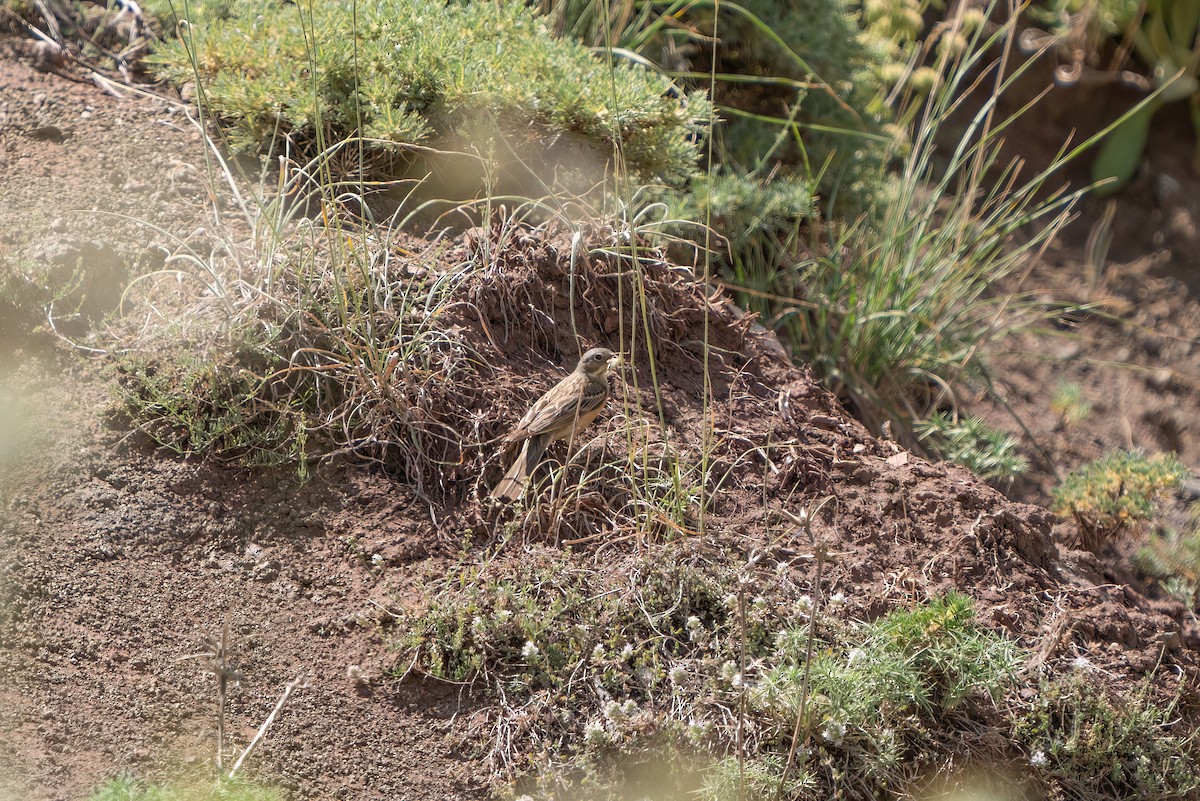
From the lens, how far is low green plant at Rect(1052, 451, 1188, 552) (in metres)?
4.41

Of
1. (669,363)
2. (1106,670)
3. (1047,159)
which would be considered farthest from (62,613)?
(1047,159)

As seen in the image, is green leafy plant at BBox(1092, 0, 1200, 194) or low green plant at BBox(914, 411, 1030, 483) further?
green leafy plant at BBox(1092, 0, 1200, 194)

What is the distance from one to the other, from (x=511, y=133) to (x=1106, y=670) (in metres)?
2.98

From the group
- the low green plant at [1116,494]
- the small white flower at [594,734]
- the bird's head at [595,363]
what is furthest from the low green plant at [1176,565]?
the small white flower at [594,734]

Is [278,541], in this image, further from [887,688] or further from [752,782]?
[887,688]

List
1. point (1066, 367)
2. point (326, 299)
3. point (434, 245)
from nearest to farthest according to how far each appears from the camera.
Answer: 1. point (326, 299)
2. point (434, 245)
3. point (1066, 367)

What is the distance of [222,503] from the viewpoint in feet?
11.6

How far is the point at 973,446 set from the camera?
4945 millimetres

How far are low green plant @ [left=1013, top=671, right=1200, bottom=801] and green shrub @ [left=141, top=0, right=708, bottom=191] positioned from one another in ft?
8.10

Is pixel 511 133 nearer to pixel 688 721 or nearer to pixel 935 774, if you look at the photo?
pixel 688 721

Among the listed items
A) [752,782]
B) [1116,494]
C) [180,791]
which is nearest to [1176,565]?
[1116,494]

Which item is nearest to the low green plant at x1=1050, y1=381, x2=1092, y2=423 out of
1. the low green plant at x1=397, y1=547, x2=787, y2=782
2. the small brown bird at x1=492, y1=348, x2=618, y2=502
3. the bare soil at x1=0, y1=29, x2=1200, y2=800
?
the bare soil at x1=0, y1=29, x2=1200, y2=800

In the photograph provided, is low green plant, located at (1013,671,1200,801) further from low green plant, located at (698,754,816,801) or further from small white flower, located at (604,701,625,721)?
small white flower, located at (604,701,625,721)

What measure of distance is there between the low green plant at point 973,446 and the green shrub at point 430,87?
1.70 metres
